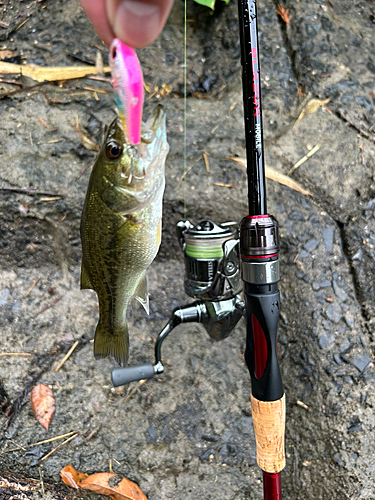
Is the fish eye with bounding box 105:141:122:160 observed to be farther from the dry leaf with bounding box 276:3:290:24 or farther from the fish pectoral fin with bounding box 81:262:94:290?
the dry leaf with bounding box 276:3:290:24

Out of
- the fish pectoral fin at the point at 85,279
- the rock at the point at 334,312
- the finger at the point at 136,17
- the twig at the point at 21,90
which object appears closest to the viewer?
the finger at the point at 136,17

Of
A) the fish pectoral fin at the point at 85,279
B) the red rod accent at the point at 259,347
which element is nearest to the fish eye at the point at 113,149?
the fish pectoral fin at the point at 85,279

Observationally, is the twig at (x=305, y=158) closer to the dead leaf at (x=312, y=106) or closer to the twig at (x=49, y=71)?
the dead leaf at (x=312, y=106)

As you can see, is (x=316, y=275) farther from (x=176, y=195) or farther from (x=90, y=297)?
(x=90, y=297)

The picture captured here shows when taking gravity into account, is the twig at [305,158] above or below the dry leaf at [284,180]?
above

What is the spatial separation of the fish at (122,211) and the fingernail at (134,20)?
0.91 ft

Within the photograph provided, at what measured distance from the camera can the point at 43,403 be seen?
224 cm

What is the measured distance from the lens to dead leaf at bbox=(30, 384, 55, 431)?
2.22 meters

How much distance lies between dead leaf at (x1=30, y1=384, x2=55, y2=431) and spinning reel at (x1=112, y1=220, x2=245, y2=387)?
1.99 ft

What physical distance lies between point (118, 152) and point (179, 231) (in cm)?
73

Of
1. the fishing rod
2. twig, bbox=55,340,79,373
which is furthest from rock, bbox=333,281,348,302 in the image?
twig, bbox=55,340,79,373

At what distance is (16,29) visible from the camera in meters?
2.46

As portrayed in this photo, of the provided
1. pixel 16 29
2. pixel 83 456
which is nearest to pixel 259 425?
pixel 83 456

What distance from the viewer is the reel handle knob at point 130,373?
1880mm
